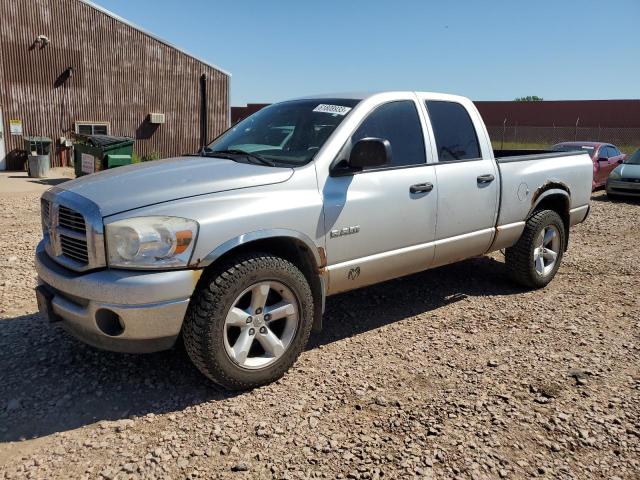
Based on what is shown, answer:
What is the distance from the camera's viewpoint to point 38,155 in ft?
55.4

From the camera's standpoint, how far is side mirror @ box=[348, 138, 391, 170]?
3.45 meters

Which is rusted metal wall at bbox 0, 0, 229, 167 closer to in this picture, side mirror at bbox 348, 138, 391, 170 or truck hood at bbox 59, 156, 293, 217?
truck hood at bbox 59, 156, 293, 217

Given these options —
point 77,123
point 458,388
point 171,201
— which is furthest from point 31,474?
point 77,123

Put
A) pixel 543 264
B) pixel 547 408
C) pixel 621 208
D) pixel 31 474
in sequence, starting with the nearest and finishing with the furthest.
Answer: pixel 31 474, pixel 547 408, pixel 543 264, pixel 621 208

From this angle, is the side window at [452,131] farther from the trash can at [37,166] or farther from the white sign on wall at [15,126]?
the white sign on wall at [15,126]

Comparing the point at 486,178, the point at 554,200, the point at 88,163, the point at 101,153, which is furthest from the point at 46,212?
the point at 88,163

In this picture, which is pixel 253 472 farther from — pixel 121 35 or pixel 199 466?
pixel 121 35

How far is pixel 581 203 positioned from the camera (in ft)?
19.0

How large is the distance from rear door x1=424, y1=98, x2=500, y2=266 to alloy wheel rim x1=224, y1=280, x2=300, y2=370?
60.9 inches

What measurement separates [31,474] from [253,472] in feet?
3.47

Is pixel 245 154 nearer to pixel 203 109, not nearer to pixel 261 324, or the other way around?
pixel 261 324

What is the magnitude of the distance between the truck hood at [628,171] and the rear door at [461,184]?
9.88 metres

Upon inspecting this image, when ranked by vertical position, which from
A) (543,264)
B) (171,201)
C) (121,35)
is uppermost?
(121,35)

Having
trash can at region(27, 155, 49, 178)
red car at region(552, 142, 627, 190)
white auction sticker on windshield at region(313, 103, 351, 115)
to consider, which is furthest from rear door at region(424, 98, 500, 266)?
trash can at region(27, 155, 49, 178)
